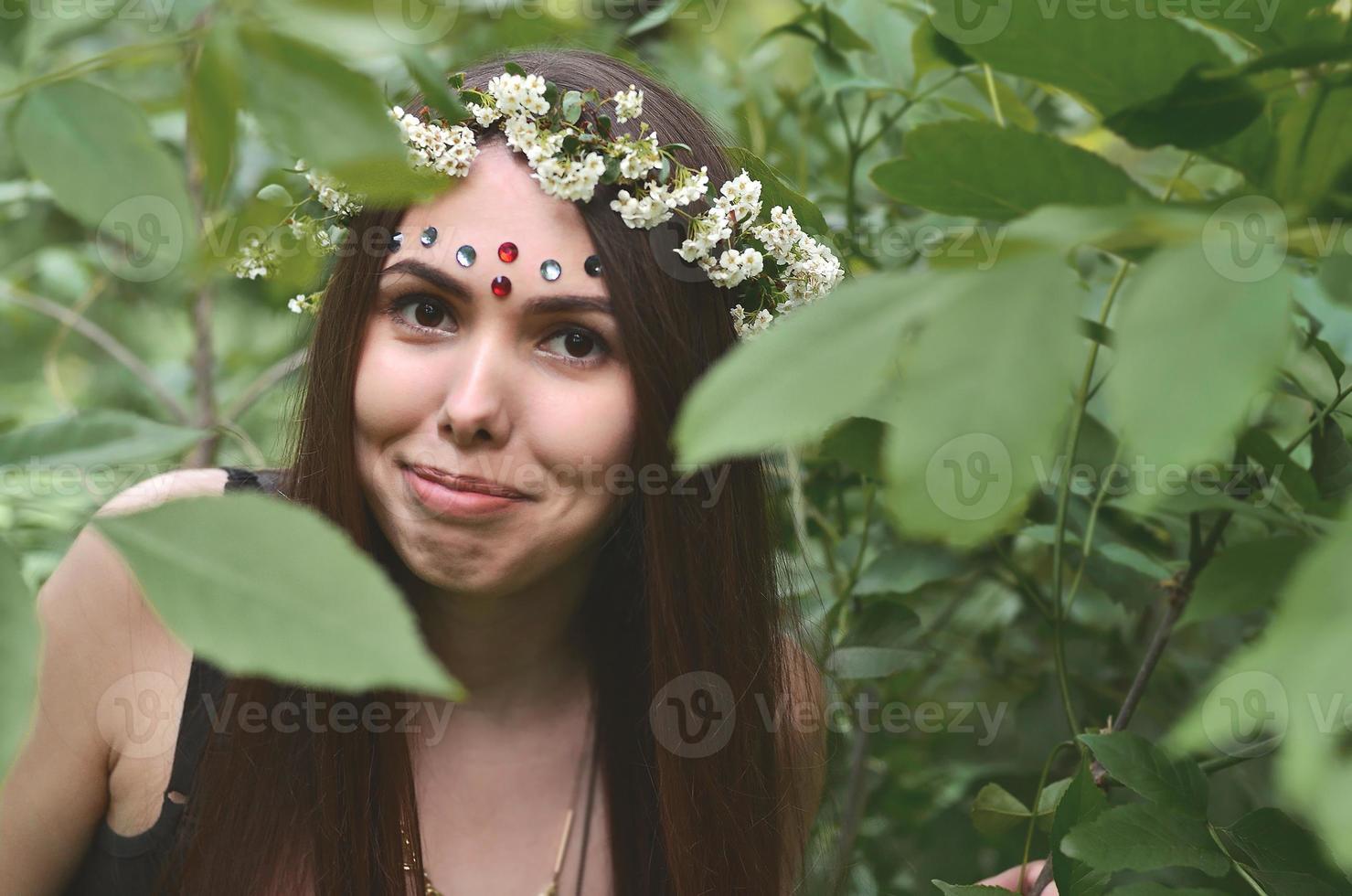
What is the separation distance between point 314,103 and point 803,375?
0.18 metres

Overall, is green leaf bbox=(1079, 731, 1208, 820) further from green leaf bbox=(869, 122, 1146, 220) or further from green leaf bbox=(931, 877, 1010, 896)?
green leaf bbox=(869, 122, 1146, 220)

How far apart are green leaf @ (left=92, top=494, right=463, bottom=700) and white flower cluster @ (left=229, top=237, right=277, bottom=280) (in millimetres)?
851

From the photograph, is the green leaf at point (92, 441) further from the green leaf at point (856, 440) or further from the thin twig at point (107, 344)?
the thin twig at point (107, 344)

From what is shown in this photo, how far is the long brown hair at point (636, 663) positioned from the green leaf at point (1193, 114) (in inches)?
26.0

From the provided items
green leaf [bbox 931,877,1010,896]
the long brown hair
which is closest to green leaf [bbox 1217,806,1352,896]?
green leaf [bbox 931,877,1010,896]

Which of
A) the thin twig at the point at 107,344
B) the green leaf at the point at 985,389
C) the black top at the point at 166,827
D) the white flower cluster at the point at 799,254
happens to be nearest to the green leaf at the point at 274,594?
the green leaf at the point at 985,389

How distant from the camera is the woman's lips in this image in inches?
43.1

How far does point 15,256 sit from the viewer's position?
2254 millimetres

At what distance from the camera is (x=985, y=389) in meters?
0.33

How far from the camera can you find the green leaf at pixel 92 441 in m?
0.56

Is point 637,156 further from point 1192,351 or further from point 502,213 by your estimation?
point 1192,351

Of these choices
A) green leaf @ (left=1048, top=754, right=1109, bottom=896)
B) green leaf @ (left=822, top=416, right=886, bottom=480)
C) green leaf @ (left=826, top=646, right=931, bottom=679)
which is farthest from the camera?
green leaf @ (left=826, top=646, right=931, bottom=679)

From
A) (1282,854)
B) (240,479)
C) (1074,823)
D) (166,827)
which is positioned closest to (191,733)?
(166,827)

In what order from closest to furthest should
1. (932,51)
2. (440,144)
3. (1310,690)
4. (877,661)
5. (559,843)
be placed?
(1310,690)
(932,51)
(440,144)
(877,661)
(559,843)
